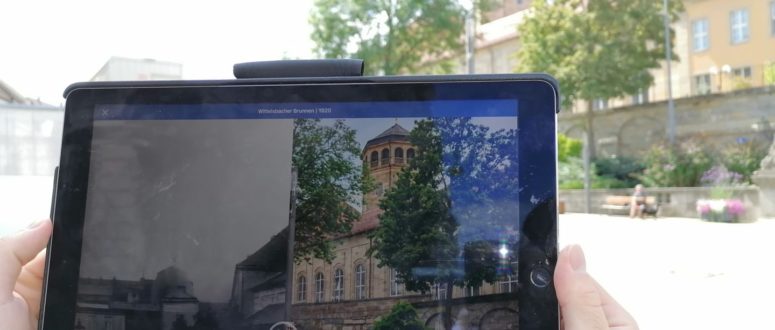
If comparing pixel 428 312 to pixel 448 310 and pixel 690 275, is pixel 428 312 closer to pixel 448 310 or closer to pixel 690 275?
pixel 448 310

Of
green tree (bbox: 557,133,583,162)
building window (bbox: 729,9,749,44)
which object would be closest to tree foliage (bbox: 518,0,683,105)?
green tree (bbox: 557,133,583,162)

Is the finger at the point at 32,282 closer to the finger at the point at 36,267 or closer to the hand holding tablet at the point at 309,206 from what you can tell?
the finger at the point at 36,267

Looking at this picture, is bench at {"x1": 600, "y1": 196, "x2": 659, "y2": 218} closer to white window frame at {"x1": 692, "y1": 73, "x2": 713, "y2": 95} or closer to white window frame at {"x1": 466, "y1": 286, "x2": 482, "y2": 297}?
white window frame at {"x1": 692, "y1": 73, "x2": 713, "y2": 95}

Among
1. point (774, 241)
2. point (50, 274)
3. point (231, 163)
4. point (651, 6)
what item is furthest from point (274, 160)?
point (651, 6)

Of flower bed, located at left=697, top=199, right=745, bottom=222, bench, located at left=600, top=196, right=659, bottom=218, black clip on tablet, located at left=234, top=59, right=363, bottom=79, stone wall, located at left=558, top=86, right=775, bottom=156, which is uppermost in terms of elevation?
stone wall, located at left=558, top=86, right=775, bottom=156

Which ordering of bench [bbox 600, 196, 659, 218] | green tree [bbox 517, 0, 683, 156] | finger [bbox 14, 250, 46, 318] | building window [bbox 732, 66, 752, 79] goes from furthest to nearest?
building window [bbox 732, 66, 752, 79], green tree [bbox 517, 0, 683, 156], bench [bbox 600, 196, 659, 218], finger [bbox 14, 250, 46, 318]

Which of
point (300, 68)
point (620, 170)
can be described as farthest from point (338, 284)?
point (620, 170)

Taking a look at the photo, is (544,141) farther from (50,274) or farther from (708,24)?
(708,24)
